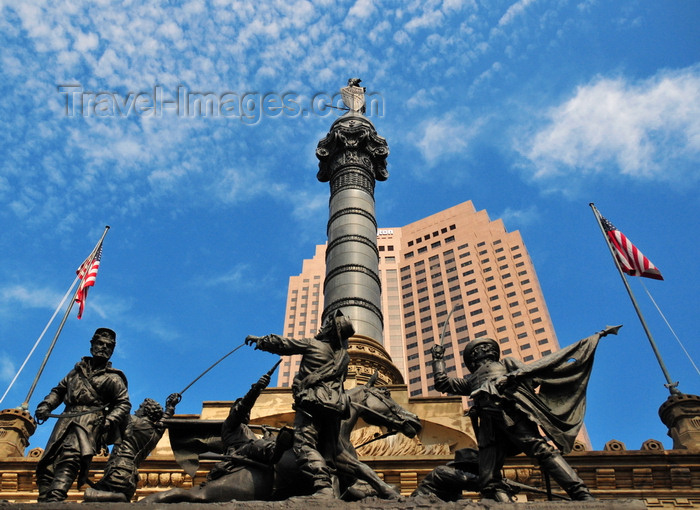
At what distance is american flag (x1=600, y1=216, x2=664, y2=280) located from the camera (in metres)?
15.9

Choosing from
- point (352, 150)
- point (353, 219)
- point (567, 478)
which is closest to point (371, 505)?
point (567, 478)

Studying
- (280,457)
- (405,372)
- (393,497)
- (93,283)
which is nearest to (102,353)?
(280,457)

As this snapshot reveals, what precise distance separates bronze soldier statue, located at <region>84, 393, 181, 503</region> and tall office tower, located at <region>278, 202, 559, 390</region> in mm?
65860

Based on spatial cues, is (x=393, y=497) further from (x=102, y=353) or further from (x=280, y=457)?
(x=102, y=353)

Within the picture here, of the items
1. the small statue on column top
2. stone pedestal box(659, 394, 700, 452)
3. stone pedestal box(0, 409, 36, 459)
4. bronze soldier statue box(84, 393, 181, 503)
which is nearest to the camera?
bronze soldier statue box(84, 393, 181, 503)

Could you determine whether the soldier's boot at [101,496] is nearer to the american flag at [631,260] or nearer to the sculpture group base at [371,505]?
the sculpture group base at [371,505]

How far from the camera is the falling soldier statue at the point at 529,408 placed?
6461 millimetres

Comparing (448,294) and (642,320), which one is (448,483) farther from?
(448,294)

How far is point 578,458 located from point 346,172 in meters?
13.8

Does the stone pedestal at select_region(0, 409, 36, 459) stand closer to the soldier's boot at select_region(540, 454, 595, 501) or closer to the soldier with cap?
the soldier with cap

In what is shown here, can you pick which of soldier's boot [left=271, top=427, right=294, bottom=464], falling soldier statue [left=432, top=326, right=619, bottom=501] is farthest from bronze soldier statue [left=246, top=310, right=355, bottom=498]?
falling soldier statue [left=432, top=326, right=619, bottom=501]

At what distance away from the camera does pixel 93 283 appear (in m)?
17.3

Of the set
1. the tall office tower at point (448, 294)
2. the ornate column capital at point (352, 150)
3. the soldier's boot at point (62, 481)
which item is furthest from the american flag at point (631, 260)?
the tall office tower at point (448, 294)

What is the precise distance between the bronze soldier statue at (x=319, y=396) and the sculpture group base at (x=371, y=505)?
449 millimetres
